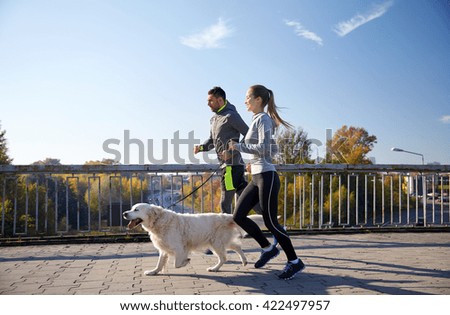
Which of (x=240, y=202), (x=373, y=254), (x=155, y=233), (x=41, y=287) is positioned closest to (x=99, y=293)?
(x=41, y=287)

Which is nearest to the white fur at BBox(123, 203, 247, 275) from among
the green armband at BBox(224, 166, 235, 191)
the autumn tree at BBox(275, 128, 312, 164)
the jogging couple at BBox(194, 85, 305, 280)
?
the jogging couple at BBox(194, 85, 305, 280)

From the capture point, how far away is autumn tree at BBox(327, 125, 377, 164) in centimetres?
3556

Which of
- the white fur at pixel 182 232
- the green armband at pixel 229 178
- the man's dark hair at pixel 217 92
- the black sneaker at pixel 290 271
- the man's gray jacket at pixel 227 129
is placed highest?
the man's dark hair at pixel 217 92

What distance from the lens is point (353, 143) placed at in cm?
A: 3766

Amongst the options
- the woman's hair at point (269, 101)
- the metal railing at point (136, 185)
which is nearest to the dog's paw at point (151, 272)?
the woman's hair at point (269, 101)

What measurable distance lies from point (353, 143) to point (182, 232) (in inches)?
1402

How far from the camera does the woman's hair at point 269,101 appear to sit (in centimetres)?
404

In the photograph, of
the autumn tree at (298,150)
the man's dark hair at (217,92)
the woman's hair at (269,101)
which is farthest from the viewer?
the autumn tree at (298,150)

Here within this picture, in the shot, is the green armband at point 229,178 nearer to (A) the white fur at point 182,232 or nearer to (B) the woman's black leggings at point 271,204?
(A) the white fur at point 182,232

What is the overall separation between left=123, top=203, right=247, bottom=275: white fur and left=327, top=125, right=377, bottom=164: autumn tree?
31626 millimetres

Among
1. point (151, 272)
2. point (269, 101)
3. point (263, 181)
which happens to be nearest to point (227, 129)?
point (269, 101)

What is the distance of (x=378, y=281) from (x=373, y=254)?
66.6 inches

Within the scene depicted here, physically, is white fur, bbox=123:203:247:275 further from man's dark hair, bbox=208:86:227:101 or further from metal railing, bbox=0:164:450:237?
metal railing, bbox=0:164:450:237

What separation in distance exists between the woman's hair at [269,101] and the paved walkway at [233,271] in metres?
1.51
